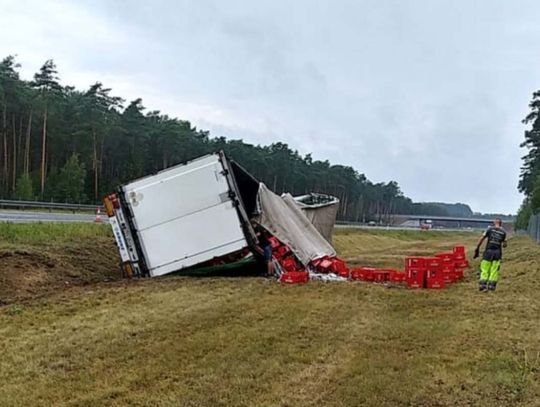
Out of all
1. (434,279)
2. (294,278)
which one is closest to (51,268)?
(294,278)

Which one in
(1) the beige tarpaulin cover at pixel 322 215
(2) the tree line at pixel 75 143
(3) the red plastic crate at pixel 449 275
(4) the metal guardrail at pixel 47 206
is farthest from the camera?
(2) the tree line at pixel 75 143

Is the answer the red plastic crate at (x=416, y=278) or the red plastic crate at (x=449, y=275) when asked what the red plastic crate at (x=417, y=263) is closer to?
the red plastic crate at (x=416, y=278)

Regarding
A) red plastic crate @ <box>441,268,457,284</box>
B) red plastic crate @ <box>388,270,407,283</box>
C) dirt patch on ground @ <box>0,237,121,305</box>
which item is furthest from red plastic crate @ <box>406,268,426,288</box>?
dirt patch on ground @ <box>0,237,121,305</box>

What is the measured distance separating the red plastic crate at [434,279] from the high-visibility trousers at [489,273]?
3.62ft

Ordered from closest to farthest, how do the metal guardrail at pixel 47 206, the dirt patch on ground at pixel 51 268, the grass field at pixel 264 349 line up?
the grass field at pixel 264 349
the dirt patch on ground at pixel 51 268
the metal guardrail at pixel 47 206

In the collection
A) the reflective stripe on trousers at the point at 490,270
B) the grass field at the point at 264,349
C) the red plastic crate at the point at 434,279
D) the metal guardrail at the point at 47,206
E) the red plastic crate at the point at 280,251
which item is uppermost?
the metal guardrail at the point at 47,206

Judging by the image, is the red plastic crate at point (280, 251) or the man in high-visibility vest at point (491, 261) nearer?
the man in high-visibility vest at point (491, 261)

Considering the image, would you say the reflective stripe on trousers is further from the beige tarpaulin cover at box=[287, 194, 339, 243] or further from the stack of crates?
the beige tarpaulin cover at box=[287, 194, 339, 243]

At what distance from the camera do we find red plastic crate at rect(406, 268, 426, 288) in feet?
45.6

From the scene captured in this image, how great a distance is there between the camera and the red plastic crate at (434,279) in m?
14.0

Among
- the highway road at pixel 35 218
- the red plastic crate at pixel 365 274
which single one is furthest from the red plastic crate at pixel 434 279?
the highway road at pixel 35 218

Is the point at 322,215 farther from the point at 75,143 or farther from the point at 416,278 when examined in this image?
the point at 75,143

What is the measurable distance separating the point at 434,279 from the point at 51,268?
26.6 feet

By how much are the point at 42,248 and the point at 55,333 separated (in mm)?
7142
